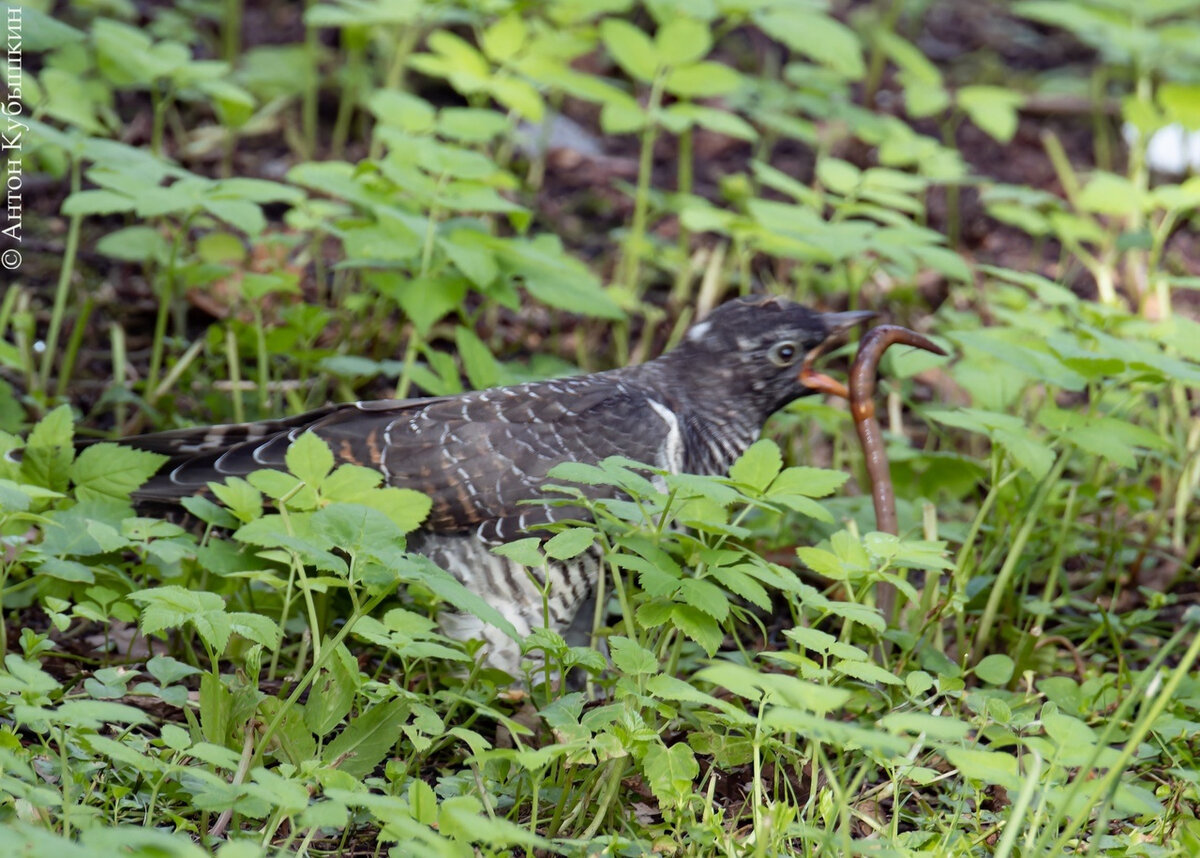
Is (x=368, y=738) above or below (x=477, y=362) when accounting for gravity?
below

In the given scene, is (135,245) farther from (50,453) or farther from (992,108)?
(992,108)

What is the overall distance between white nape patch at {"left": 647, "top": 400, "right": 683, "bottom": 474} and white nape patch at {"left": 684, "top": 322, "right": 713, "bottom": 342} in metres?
0.37

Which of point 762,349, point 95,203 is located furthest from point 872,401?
point 95,203

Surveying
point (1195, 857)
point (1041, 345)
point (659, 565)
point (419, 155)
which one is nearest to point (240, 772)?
point (659, 565)

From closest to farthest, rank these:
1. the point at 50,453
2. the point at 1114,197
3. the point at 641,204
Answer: the point at 50,453
the point at 1114,197
the point at 641,204

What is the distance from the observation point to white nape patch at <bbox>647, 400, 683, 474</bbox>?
150 inches

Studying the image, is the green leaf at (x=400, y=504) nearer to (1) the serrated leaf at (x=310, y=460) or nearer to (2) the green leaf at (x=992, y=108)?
(1) the serrated leaf at (x=310, y=460)

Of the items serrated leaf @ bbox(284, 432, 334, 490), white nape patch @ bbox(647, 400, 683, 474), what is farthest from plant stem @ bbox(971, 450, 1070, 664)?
serrated leaf @ bbox(284, 432, 334, 490)

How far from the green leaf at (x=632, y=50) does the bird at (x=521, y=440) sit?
1576mm

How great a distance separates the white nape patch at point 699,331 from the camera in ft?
13.8

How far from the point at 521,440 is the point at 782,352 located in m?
0.92

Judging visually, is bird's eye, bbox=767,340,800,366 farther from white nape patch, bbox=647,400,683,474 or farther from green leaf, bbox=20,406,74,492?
green leaf, bbox=20,406,74,492

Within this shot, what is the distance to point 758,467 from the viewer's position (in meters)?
2.90

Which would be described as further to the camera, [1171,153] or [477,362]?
[1171,153]
